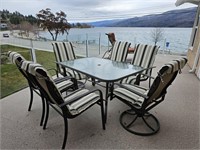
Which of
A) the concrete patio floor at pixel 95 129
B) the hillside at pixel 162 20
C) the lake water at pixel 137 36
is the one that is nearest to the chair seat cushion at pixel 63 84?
the concrete patio floor at pixel 95 129

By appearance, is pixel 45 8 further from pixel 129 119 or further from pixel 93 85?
pixel 129 119

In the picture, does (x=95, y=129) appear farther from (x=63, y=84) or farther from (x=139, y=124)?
(x=63, y=84)

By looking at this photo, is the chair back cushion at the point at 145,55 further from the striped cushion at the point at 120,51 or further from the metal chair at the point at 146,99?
the metal chair at the point at 146,99

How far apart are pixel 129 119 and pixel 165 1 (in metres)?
6.04

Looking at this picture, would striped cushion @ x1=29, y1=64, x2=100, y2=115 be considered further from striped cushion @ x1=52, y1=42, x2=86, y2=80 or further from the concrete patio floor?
striped cushion @ x1=52, y1=42, x2=86, y2=80

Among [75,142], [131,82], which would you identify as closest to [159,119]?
[131,82]

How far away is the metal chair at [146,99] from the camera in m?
1.49

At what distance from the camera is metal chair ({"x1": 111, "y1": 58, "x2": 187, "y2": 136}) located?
58.7 inches

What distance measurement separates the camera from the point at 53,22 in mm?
4477

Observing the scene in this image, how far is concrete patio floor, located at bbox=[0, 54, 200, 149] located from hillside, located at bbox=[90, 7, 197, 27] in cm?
409

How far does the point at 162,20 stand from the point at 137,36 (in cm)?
131

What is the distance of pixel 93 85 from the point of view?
3307 mm

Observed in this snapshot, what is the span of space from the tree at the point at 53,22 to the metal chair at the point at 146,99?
3.27 m

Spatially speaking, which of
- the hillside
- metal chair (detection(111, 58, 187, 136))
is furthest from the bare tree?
metal chair (detection(111, 58, 187, 136))
